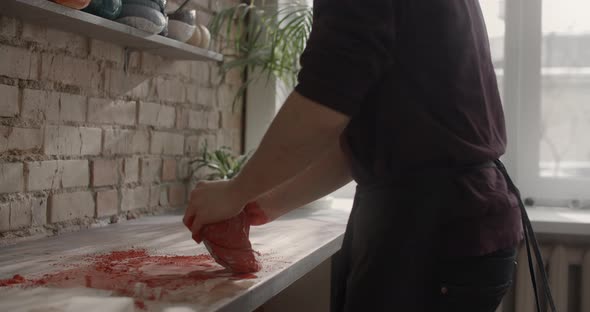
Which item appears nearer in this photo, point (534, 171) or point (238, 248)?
point (238, 248)

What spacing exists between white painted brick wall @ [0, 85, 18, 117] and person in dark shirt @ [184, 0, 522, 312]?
2.24 ft

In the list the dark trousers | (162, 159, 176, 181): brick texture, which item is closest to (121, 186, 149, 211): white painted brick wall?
(162, 159, 176, 181): brick texture

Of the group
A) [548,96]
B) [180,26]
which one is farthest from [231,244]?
[548,96]

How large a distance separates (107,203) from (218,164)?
1.81 ft

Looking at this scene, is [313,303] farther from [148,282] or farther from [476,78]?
[476,78]

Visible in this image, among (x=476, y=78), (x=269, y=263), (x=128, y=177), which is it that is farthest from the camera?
(x=128, y=177)

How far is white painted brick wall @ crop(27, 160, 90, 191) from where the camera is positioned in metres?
1.49

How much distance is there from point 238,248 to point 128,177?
915 mm

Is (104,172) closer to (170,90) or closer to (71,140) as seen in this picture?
(71,140)

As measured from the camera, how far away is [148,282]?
1.00 m

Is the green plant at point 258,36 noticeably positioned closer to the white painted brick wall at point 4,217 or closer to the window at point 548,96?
the window at point 548,96

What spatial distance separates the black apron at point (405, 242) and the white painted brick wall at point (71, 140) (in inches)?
36.6

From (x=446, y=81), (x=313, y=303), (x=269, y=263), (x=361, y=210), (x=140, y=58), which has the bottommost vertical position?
(x=313, y=303)

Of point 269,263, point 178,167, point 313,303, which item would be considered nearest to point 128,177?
point 178,167
